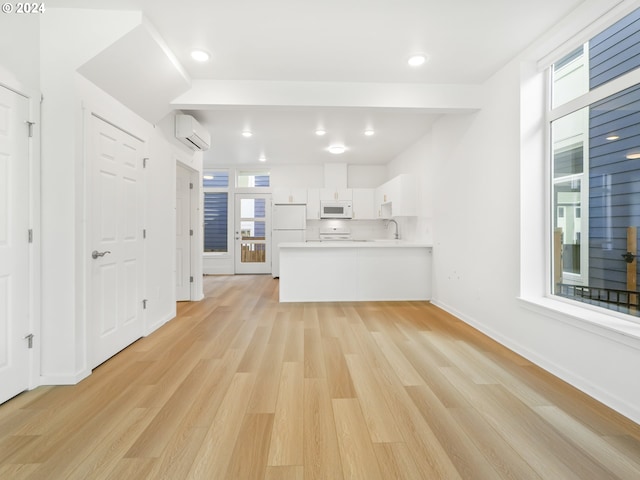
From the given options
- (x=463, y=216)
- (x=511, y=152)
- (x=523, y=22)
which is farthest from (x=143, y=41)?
(x=463, y=216)

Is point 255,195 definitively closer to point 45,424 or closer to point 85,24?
point 85,24

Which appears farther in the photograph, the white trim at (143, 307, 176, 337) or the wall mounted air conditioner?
the wall mounted air conditioner

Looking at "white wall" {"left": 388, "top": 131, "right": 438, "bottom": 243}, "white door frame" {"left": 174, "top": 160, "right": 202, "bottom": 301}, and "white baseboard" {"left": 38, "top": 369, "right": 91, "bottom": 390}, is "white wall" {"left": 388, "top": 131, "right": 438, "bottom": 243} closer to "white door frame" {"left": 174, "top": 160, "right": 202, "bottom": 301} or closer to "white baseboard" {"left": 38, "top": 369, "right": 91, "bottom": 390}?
"white door frame" {"left": 174, "top": 160, "right": 202, "bottom": 301}

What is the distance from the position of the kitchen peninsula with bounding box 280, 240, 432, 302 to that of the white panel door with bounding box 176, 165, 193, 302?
1.45 m

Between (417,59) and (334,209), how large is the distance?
14.3ft

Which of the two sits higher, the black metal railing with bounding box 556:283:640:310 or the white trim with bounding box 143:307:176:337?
the black metal railing with bounding box 556:283:640:310

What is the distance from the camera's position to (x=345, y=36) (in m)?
2.47

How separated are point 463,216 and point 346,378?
248 centimetres

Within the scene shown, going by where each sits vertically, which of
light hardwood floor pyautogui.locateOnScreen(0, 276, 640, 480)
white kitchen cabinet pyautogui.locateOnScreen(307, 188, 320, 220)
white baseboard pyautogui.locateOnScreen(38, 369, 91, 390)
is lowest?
light hardwood floor pyautogui.locateOnScreen(0, 276, 640, 480)

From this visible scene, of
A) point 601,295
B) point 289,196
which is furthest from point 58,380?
point 289,196

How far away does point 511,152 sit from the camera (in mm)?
2824

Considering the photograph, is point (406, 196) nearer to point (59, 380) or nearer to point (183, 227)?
point (183, 227)

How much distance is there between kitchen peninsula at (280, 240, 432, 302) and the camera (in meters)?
4.58

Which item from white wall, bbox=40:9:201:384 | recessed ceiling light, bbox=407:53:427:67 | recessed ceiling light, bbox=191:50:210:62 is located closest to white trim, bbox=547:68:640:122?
recessed ceiling light, bbox=407:53:427:67
